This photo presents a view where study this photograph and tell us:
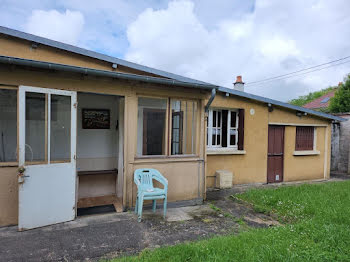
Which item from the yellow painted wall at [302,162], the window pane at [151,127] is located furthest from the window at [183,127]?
the yellow painted wall at [302,162]

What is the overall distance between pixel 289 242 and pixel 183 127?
10.2 feet

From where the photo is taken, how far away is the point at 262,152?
7.67 m

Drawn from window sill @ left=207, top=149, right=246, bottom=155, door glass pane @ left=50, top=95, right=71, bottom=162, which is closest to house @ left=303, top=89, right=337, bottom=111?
window sill @ left=207, top=149, right=246, bottom=155

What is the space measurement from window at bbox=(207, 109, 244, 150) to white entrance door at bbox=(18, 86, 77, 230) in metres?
4.30

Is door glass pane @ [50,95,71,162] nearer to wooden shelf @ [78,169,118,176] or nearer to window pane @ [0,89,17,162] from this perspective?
window pane @ [0,89,17,162]

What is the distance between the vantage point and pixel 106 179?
19.2ft

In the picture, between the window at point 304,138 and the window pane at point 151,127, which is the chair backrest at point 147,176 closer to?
the window pane at point 151,127

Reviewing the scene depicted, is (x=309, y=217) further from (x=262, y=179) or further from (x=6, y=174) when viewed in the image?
(x=6, y=174)

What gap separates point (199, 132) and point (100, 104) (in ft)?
8.77

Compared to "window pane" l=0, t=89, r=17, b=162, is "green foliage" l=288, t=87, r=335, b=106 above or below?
above

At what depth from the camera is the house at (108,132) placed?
373 cm

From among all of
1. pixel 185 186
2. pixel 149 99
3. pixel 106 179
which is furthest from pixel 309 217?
pixel 106 179

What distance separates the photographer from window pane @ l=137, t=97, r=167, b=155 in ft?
16.2

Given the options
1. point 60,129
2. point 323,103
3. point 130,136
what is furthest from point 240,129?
point 323,103
